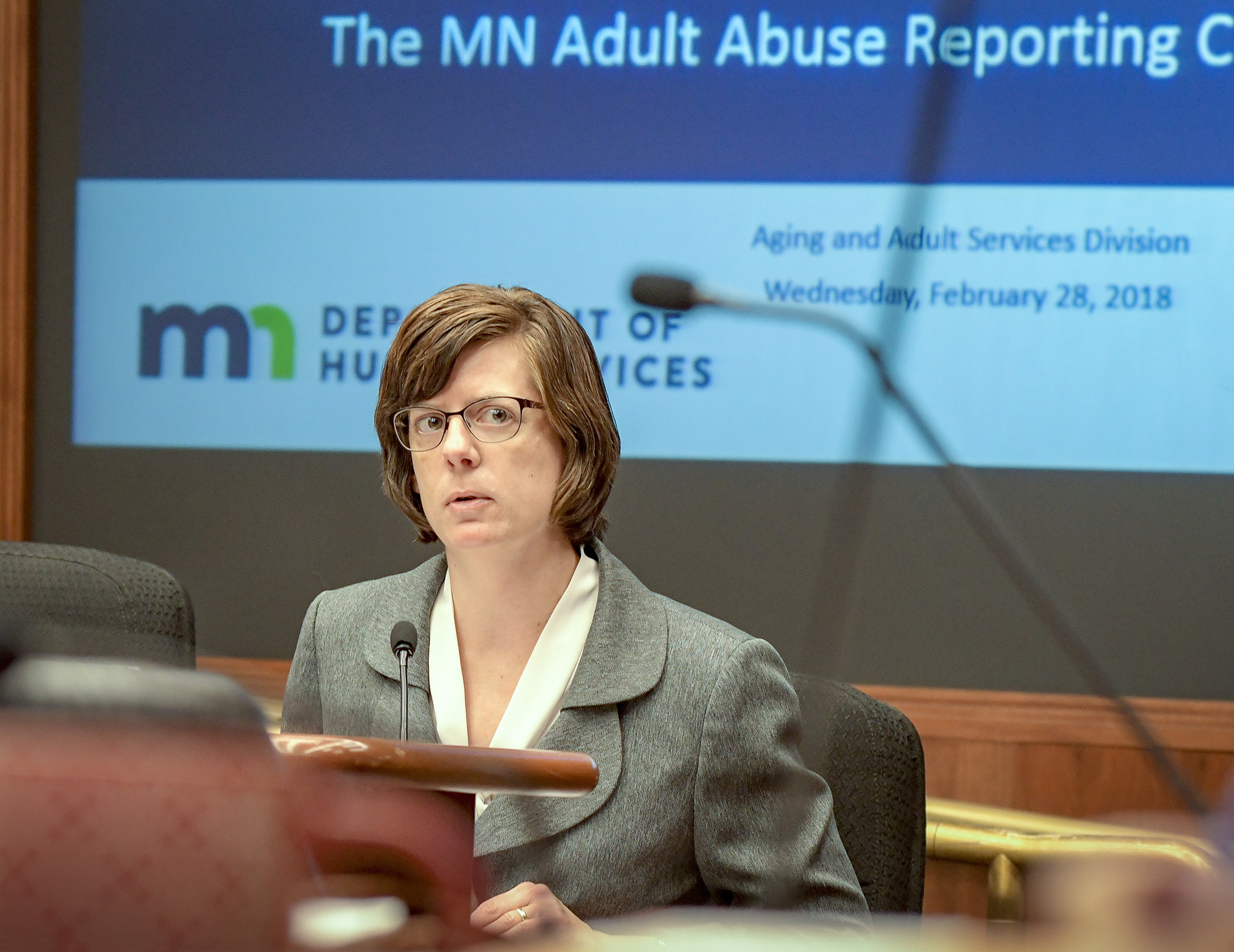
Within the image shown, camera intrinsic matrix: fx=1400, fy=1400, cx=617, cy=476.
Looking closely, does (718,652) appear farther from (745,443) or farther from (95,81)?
(95,81)

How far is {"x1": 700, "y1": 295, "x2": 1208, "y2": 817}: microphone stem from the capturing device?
70cm

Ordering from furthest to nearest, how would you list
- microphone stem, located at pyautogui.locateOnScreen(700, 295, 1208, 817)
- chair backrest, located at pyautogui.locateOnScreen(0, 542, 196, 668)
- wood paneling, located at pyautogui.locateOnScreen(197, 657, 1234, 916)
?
wood paneling, located at pyautogui.locateOnScreen(197, 657, 1234, 916) → chair backrest, located at pyautogui.locateOnScreen(0, 542, 196, 668) → microphone stem, located at pyautogui.locateOnScreen(700, 295, 1208, 817)

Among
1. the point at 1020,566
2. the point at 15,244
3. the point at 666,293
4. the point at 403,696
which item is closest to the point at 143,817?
the point at 1020,566

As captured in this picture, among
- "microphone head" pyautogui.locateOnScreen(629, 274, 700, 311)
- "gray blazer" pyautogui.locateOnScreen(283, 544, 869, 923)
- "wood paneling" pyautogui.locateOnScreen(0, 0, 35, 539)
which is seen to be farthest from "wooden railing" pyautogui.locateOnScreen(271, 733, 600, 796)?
"wood paneling" pyautogui.locateOnScreen(0, 0, 35, 539)

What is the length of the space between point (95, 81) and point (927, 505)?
6.16 ft

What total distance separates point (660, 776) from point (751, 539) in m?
1.21

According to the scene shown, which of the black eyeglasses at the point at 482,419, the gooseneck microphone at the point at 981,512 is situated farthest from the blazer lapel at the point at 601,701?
the gooseneck microphone at the point at 981,512

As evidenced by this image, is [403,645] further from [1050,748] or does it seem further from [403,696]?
[1050,748]

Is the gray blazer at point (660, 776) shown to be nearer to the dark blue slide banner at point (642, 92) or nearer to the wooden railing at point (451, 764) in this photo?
the wooden railing at point (451, 764)

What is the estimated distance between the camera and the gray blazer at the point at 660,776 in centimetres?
144

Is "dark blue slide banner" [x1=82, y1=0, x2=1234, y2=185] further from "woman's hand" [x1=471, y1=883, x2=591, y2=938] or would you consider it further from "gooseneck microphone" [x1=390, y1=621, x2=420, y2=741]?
"woman's hand" [x1=471, y1=883, x2=591, y2=938]

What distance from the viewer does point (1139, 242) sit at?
8.12 ft

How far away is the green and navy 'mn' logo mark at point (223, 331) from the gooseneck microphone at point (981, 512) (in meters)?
1.71

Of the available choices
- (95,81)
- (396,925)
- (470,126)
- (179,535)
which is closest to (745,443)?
(470,126)
